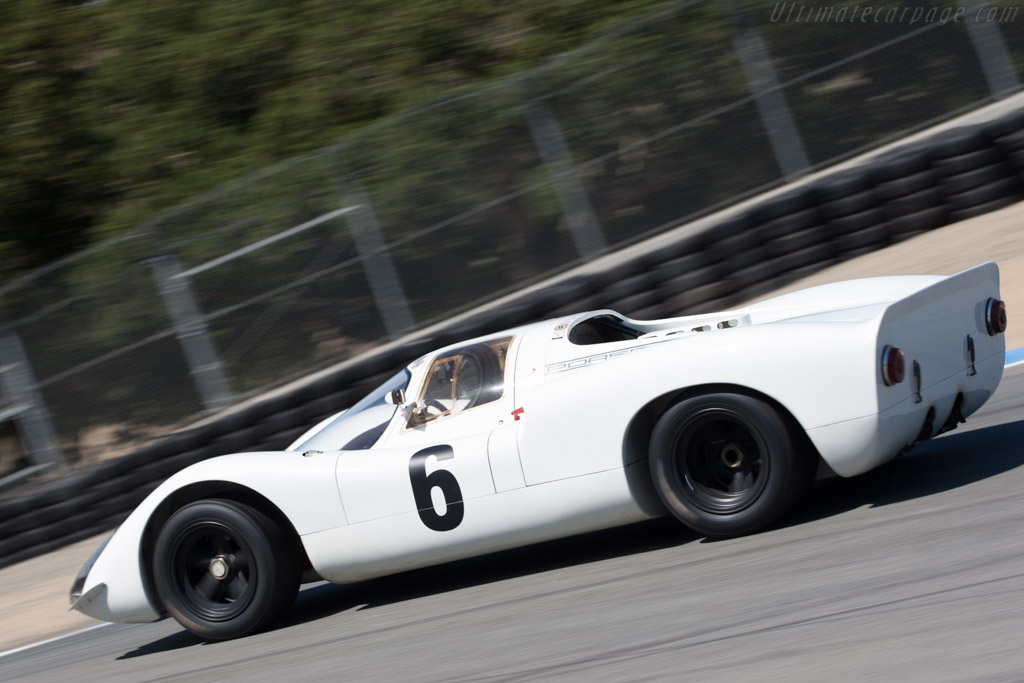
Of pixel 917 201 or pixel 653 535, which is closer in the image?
pixel 653 535

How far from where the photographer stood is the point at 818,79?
10781 mm

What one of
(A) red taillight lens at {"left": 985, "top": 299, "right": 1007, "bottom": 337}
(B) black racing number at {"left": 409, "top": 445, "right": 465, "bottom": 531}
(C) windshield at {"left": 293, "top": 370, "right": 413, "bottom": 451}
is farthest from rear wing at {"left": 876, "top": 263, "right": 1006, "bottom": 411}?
(C) windshield at {"left": 293, "top": 370, "right": 413, "bottom": 451}

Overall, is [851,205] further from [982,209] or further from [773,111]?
[773,111]

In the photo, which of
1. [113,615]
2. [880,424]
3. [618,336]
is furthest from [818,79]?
[113,615]

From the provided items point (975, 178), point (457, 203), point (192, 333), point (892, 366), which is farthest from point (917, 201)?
point (192, 333)

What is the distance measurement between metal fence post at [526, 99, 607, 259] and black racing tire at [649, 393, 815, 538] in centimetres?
617

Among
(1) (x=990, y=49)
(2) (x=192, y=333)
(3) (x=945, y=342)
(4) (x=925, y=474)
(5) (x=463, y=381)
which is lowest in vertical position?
(4) (x=925, y=474)

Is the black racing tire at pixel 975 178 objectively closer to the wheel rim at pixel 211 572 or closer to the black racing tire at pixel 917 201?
the black racing tire at pixel 917 201

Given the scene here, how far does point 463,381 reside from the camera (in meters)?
5.30

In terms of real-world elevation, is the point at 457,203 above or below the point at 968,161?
above

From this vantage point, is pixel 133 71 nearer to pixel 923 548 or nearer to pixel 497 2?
pixel 497 2

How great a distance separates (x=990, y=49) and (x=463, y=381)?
777cm

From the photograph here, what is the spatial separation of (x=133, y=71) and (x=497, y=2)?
17.7 ft

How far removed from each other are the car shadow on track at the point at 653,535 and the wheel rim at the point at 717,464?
0.30 metres
